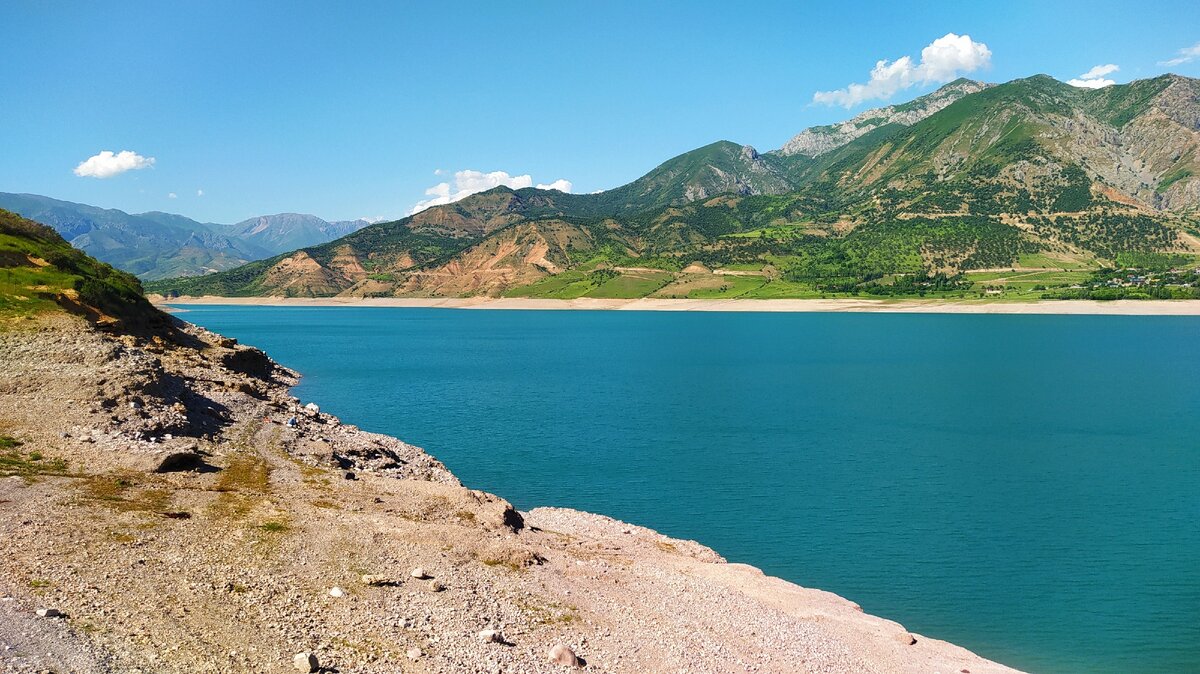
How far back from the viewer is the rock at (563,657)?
60.0ft

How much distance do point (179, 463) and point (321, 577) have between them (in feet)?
40.0

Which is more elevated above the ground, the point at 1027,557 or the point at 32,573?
the point at 32,573

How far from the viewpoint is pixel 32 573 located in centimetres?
1744

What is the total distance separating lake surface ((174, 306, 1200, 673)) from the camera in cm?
2803

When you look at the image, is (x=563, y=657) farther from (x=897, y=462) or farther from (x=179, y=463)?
(x=897, y=462)

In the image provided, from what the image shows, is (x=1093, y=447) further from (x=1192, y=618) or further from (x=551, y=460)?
(x=551, y=460)

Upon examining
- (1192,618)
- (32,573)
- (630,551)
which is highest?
(32,573)

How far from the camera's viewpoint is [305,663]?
51.2ft

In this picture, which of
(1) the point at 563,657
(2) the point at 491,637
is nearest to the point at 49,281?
(2) the point at 491,637

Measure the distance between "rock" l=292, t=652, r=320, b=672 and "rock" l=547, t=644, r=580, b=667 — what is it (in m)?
5.54

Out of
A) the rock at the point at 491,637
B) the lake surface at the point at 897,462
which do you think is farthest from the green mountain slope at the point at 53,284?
the rock at the point at 491,637

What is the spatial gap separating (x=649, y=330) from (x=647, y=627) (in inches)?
5630

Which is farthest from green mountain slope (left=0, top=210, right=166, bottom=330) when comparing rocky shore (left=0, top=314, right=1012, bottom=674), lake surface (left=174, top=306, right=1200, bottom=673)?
lake surface (left=174, top=306, right=1200, bottom=673)

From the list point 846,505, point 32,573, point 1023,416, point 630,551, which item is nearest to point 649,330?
point 1023,416
